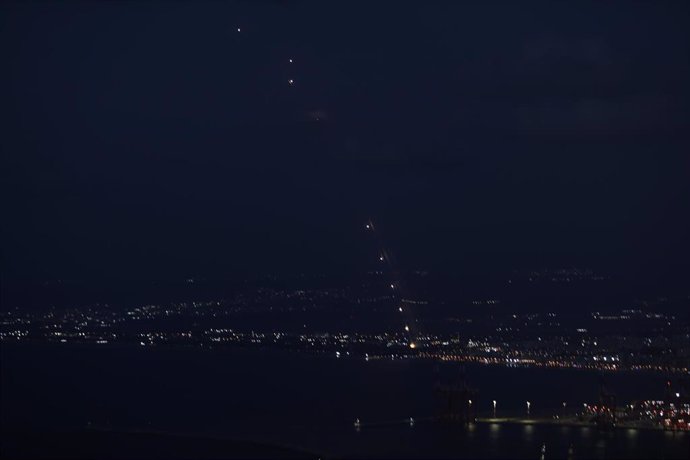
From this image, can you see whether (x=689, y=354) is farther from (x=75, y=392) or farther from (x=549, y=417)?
(x=75, y=392)

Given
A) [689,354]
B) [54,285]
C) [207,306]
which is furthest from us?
[207,306]

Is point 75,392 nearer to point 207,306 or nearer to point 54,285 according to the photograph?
point 54,285

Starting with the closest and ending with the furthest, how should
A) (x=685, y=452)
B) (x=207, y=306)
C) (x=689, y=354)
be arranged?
(x=685, y=452), (x=689, y=354), (x=207, y=306)

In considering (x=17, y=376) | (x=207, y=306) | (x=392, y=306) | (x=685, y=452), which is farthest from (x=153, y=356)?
(x=685, y=452)

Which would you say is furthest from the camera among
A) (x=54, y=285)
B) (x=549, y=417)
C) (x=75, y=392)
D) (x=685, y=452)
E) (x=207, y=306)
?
(x=207, y=306)

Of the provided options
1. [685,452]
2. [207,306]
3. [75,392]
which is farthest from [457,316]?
[685,452]

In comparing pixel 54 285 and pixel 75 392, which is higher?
pixel 54 285

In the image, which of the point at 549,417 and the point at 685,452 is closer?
the point at 685,452

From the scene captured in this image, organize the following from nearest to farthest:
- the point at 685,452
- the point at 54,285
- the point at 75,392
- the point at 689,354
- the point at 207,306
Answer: the point at 685,452
the point at 75,392
the point at 689,354
the point at 54,285
the point at 207,306

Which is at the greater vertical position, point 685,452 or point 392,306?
point 392,306
